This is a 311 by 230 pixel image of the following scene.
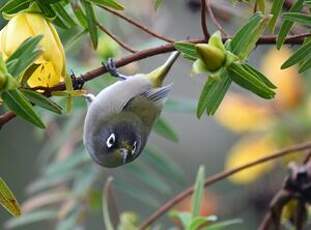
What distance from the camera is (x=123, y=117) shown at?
84 centimetres

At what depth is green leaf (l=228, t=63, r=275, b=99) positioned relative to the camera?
2.46 feet

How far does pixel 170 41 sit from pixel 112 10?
6cm

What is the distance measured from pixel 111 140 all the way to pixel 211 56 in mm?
147

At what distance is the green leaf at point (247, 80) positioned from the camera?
75 cm

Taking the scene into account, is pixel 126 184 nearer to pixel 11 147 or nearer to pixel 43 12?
pixel 43 12

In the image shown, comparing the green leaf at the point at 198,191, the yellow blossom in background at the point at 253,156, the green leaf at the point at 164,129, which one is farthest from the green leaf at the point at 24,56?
the yellow blossom in background at the point at 253,156

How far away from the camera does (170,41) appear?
0.83 metres

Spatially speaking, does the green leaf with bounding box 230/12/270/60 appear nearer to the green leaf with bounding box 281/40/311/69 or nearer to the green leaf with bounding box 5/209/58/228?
the green leaf with bounding box 281/40/311/69

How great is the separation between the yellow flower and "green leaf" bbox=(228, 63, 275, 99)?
5.7 inches

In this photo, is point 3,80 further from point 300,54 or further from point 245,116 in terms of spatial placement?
point 245,116

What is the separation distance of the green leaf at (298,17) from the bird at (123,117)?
0.12m

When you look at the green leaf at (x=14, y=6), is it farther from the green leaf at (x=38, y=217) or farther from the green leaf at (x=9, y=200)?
the green leaf at (x=38, y=217)

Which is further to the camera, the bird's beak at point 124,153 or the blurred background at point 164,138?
the blurred background at point 164,138

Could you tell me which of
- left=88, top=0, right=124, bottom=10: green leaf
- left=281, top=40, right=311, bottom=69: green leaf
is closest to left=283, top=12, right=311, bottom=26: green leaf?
left=281, top=40, right=311, bottom=69: green leaf
